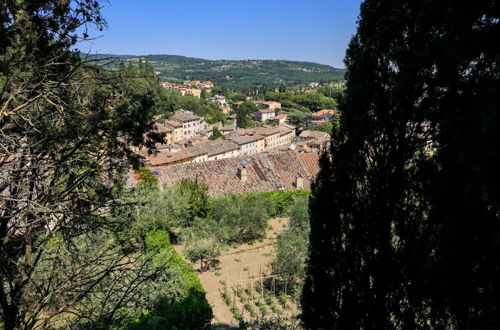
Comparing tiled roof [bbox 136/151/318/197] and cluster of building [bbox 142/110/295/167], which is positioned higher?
tiled roof [bbox 136/151/318/197]

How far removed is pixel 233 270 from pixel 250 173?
1140 centimetres

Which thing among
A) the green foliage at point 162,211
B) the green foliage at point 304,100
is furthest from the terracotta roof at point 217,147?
the green foliage at point 304,100

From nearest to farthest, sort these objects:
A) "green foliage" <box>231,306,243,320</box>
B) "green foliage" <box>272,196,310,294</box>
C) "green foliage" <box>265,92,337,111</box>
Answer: "green foliage" <box>231,306,243,320</box> < "green foliage" <box>272,196,310,294</box> < "green foliage" <box>265,92,337,111</box>

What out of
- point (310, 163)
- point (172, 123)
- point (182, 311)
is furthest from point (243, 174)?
point (172, 123)

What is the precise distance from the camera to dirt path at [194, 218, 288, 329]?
1323cm

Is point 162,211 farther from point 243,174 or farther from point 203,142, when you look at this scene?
point 203,142

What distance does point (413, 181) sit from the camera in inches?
213

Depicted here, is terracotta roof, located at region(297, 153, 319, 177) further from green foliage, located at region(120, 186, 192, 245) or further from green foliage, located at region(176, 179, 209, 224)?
green foliage, located at region(120, 186, 192, 245)

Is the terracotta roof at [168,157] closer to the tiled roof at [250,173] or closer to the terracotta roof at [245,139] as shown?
the tiled roof at [250,173]

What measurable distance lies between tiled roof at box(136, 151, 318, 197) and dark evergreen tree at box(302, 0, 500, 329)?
18.7m

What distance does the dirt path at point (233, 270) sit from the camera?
521 inches

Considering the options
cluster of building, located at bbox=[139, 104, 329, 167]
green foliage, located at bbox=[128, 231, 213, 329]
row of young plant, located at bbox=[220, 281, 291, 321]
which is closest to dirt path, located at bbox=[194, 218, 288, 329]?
row of young plant, located at bbox=[220, 281, 291, 321]

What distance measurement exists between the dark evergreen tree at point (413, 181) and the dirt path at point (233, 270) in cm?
739

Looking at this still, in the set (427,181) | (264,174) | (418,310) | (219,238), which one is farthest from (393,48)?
(264,174)
